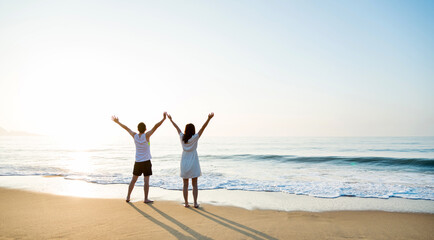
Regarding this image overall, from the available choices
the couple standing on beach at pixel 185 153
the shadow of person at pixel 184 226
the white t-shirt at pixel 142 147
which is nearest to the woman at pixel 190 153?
the couple standing on beach at pixel 185 153

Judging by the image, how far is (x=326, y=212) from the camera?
5969mm

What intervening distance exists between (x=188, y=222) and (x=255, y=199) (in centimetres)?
276

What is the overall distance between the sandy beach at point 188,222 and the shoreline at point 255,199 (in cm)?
46

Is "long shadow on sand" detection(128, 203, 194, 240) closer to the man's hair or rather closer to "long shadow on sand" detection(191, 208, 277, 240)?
"long shadow on sand" detection(191, 208, 277, 240)

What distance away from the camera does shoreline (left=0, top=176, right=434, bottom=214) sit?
642 centimetres

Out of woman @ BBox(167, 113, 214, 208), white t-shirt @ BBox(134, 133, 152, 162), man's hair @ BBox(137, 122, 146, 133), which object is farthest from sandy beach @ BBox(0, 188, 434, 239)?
man's hair @ BBox(137, 122, 146, 133)

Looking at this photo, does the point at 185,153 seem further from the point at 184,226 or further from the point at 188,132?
the point at 184,226

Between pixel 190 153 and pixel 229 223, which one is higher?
pixel 190 153

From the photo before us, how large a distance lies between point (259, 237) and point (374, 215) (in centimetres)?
312

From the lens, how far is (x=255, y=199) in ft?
23.9

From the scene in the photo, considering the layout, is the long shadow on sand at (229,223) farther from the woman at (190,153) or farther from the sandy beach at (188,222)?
the woman at (190,153)

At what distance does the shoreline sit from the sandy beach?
18.1 inches

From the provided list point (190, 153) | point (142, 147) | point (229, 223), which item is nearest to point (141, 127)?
point (142, 147)

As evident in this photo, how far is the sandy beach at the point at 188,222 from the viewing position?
175 inches
